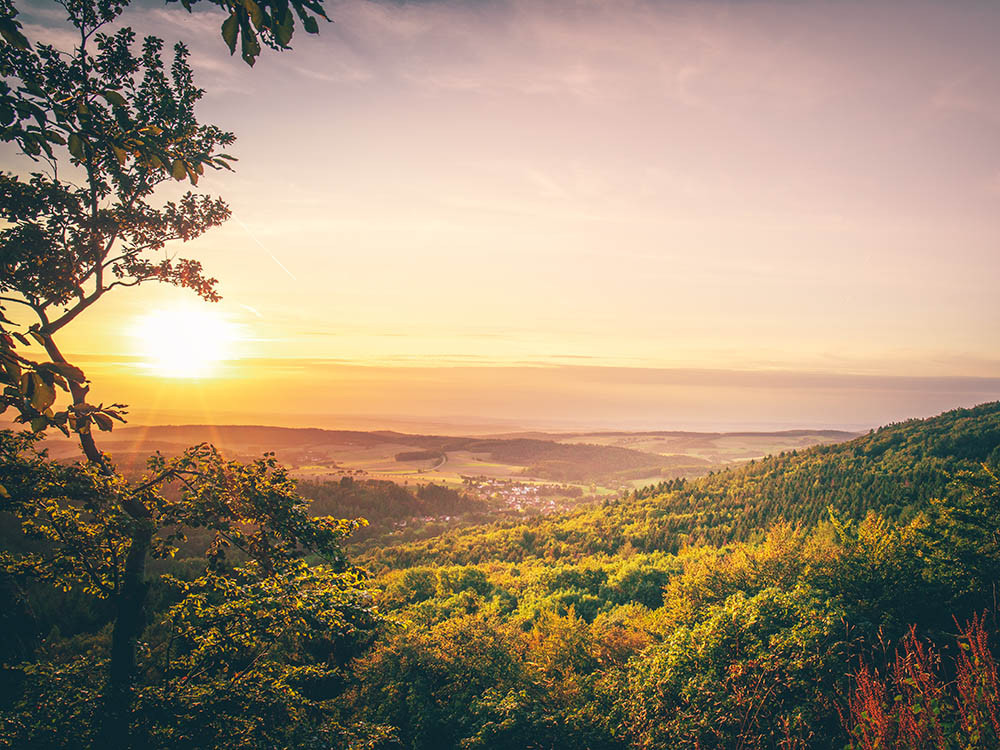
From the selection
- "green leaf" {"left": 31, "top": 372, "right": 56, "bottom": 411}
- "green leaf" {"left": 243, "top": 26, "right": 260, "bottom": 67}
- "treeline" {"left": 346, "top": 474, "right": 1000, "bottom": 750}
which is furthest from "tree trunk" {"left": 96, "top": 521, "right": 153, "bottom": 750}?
"green leaf" {"left": 243, "top": 26, "right": 260, "bottom": 67}

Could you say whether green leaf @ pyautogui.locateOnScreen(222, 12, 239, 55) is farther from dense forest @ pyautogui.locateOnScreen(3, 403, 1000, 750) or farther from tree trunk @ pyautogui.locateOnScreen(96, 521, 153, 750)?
tree trunk @ pyautogui.locateOnScreen(96, 521, 153, 750)

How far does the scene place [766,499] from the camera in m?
87.7

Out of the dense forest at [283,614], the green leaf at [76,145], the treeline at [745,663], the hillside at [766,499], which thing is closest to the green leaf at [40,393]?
the dense forest at [283,614]

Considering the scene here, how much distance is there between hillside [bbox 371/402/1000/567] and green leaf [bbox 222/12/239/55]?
262 feet

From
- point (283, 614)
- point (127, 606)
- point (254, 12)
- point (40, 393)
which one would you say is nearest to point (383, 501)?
point (127, 606)

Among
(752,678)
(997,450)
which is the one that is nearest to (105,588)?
(752,678)

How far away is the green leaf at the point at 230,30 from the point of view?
299 cm

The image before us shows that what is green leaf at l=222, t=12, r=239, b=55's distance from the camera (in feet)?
9.80

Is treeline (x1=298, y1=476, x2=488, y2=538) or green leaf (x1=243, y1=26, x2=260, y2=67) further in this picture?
treeline (x1=298, y1=476, x2=488, y2=538)

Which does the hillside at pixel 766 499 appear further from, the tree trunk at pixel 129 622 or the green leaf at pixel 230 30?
the green leaf at pixel 230 30

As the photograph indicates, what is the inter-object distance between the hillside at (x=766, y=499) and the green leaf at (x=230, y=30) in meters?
80.0

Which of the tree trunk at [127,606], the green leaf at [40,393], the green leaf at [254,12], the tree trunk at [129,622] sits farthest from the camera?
the tree trunk at [129,622]

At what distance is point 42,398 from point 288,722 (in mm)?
9501

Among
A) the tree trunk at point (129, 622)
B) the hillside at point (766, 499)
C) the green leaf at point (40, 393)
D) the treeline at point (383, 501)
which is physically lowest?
the treeline at point (383, 501)
